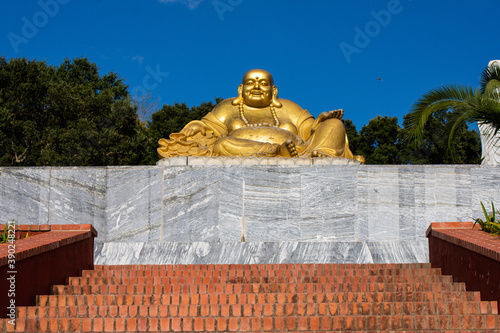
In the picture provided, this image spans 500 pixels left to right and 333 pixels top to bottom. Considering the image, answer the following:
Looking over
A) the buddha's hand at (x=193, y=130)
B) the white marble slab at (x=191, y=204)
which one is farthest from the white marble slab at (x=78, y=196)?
the buddha's hand at (x=193, y=130)

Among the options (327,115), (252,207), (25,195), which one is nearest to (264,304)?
(252,207)

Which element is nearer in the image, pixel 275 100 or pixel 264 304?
pixel 264 304

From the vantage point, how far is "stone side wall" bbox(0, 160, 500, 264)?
324 inches

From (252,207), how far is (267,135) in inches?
72.1

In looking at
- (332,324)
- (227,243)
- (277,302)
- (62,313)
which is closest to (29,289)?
(62,313)

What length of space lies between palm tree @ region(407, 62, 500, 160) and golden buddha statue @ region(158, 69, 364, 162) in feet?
Result: 4.16

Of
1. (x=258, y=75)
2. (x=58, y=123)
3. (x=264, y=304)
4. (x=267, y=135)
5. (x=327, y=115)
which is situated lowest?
(x=264, y=304)

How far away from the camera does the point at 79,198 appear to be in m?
8.60

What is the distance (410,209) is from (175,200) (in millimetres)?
3261

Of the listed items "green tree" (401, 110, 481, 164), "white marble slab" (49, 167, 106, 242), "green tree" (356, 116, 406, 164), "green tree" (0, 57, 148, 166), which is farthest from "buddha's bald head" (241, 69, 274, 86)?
"green tree" (356, 116, 406, 164)

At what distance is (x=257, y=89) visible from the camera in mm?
10969

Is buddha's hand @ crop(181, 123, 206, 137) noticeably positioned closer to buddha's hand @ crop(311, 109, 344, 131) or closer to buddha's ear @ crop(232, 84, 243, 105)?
buddha's ear @ crop(232, 84, 243, 105)

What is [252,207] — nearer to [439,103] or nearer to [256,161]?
[256,161]

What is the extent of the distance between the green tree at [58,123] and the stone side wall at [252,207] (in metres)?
10.2
